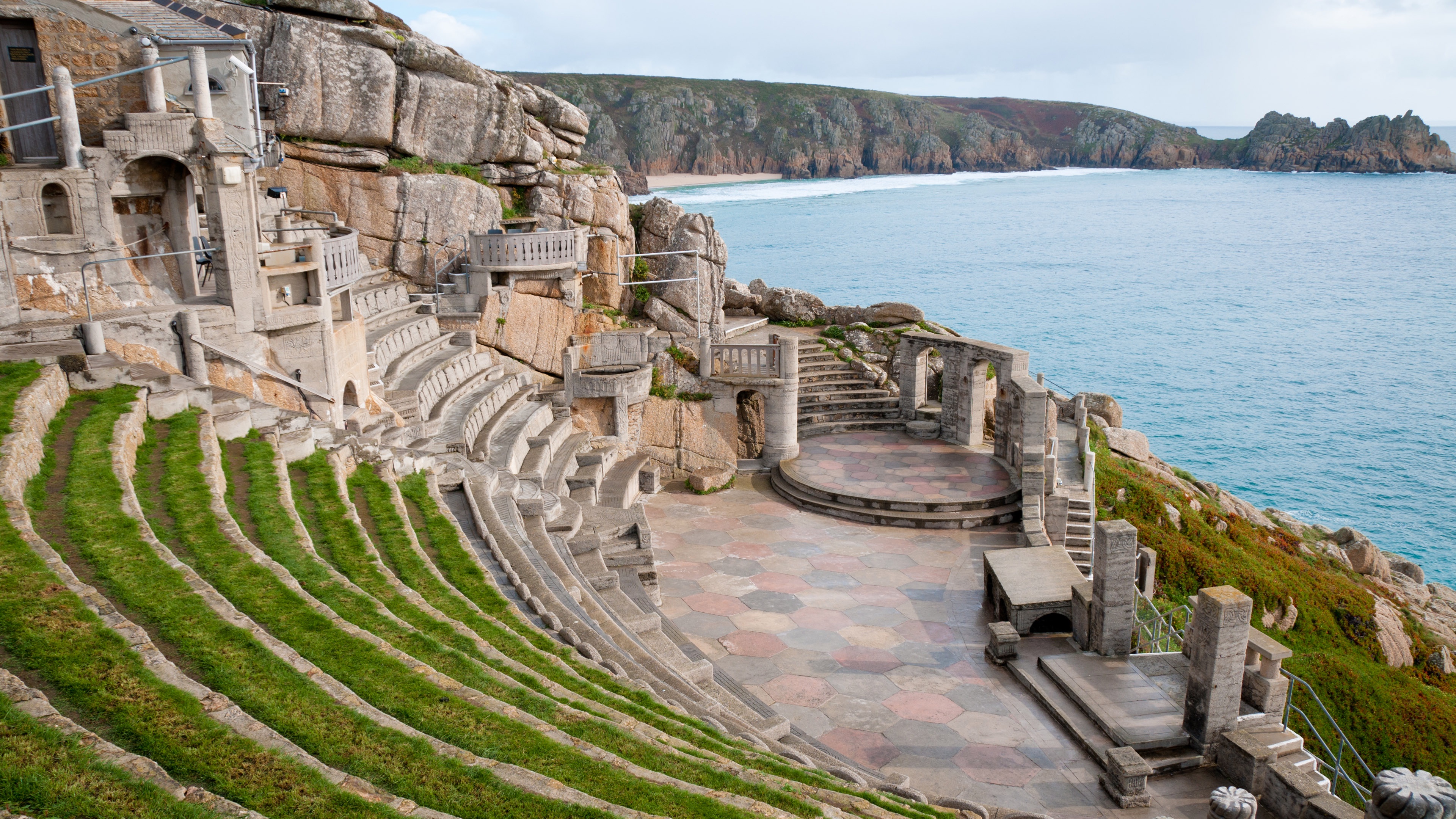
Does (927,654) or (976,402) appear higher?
(976,402)

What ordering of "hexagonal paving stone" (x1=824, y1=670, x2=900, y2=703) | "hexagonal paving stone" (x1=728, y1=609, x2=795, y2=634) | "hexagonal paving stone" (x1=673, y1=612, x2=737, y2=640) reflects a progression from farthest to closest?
"hexagonal paving stone" (x1=728, y1=609, x2=795, y2=634), "hexagonal paving stone" (x1=673, y1=612, x2=737, y2=640), "hexagonal paving stone" (x1=824, y1=670, x2=900, y2=703)

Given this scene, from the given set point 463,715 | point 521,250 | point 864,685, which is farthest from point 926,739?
point 521,250

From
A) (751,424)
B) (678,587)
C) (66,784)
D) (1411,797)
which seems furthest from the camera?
(751,424)

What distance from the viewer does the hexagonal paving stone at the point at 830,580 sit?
19938 millimetres

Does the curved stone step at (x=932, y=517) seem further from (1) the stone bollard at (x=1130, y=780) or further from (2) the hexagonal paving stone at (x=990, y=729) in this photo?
(1) the stone bollard at (x=1130, y=780)

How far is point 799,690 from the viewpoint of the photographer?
15664 millimetres

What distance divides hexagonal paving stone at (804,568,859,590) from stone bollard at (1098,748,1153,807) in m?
7.66

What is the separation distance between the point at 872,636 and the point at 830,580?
9.15 ft

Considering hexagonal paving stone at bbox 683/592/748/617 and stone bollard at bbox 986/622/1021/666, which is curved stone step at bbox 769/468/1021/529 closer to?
hexagonal paving stone at bbox 683/592/748/617

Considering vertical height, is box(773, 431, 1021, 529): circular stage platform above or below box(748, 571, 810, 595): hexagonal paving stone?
above

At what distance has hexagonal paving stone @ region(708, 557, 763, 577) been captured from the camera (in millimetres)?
20625

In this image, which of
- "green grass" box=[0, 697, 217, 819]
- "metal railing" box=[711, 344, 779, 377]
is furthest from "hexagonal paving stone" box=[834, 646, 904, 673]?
"green grass" box=[0, 697, 217, 819]

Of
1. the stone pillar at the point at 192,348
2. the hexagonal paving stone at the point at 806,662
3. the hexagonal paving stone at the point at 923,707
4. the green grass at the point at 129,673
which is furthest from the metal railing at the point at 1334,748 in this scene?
the stone pillar at the point at 192,348

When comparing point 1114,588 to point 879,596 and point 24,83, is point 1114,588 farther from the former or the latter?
point 24,83
